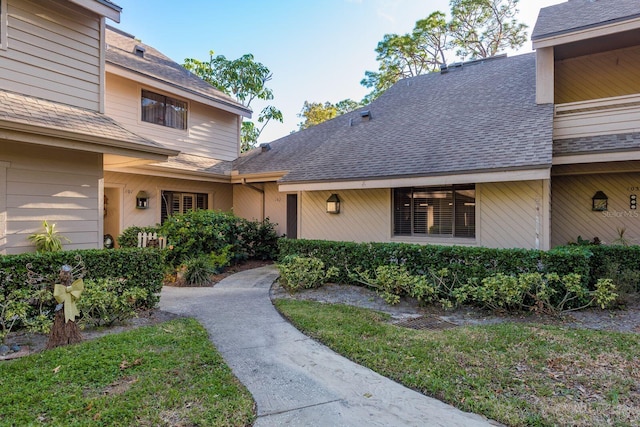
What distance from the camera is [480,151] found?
784 centimetres

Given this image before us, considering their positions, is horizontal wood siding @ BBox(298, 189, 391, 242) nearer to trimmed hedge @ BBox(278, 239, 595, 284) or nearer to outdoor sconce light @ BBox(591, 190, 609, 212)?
trimmed hedge @ BBox(278, 239, 595, 284)

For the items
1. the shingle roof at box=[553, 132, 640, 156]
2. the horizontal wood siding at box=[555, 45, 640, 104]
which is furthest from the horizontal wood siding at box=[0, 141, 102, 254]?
the horizontal wood siding at box=[555, 45, 640, 104]

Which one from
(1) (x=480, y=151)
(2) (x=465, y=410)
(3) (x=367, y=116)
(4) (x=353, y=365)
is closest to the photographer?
(2) (x=465, y=410)

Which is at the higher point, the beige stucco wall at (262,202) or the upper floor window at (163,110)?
the upper floor window at (163,110)

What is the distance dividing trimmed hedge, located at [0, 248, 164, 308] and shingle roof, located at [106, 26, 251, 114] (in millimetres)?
7066

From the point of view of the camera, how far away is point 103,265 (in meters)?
5.34

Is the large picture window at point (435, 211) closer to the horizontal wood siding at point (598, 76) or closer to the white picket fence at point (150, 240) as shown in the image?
the horizontal wood siding at point (598, 76)

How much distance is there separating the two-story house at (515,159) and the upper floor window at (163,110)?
16.4ft

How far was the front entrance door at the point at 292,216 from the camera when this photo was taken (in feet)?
41.0

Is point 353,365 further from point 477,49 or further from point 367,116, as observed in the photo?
point 477,49

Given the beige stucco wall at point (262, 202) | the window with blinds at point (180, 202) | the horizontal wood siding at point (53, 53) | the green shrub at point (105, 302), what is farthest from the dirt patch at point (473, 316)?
the window with blinds at point (180, 202)

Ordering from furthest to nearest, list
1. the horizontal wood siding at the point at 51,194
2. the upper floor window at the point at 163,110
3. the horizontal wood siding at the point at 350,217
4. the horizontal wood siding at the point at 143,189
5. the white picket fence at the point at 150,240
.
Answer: the upper floor window at the point at 163,110
the horizontal wood siding at the point at 143,189
the horizontal wood siding at the point at 350,217
the white picket fence at the point at 150,240
the horizontal wood siding at the point at 51,194

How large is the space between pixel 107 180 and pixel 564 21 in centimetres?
1287

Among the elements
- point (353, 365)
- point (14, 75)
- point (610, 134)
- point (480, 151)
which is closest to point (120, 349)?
point (353, 365)
